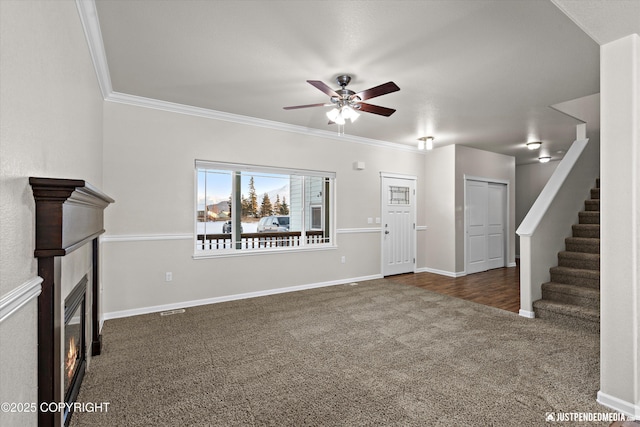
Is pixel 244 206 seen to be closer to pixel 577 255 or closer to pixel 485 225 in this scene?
pixel 577 255

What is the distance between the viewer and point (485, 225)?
6.70 meters

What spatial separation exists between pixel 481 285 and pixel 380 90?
410 cm

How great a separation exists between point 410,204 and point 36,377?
19.7 ft

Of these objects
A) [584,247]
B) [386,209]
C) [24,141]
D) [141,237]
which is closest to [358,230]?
[386,209]

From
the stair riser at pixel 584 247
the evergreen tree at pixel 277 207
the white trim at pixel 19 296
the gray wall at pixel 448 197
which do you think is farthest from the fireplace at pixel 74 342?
the gray wall at pixel 448 197

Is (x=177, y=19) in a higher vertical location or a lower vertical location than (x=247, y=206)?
higher

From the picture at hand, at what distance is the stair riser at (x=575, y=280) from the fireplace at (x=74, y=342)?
486 cm

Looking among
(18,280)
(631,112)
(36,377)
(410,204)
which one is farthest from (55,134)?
(410,204)

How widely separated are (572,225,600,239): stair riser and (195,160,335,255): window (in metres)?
3.52

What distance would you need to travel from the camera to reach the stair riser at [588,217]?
426cm

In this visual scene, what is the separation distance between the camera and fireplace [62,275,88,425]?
5.86 ft

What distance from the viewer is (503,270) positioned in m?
6.66

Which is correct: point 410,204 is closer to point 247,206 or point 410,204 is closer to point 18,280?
point 247,206

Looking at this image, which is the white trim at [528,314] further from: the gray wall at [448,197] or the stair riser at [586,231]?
the gray wall at [448,197]
